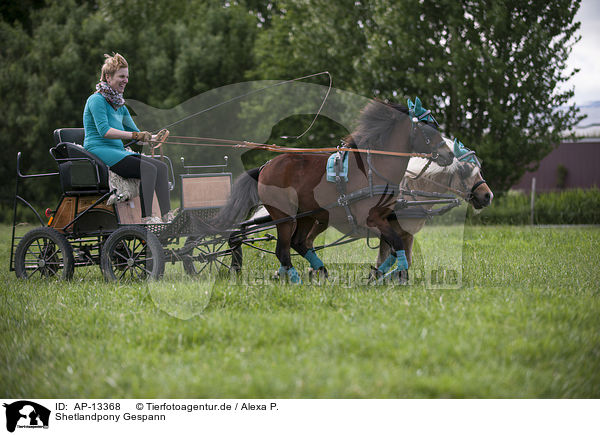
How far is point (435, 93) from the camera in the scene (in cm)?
1712

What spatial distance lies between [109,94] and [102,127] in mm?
368

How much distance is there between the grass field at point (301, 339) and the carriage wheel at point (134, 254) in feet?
0.64

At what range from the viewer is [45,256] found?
Result: 6648 millimetres

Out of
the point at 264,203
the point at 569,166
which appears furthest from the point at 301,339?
the point at 569,166

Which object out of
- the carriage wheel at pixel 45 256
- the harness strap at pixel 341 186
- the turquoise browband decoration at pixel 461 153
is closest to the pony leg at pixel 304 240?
the harness strap at pixel 341 186

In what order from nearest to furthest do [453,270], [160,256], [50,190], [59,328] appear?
1. [59,328]
2. [160,256]
3. [453,270]
4. [50,190]

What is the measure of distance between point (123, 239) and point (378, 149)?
2946 mm

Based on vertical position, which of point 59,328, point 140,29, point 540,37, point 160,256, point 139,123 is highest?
point 140,29

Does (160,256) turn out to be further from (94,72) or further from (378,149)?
(94,72)

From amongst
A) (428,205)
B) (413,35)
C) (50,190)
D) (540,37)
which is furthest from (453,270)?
(50,190)

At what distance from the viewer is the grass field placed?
317cm

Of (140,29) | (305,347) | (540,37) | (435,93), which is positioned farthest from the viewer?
(140,29)

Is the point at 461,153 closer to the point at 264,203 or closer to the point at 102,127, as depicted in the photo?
the point at 264,203
